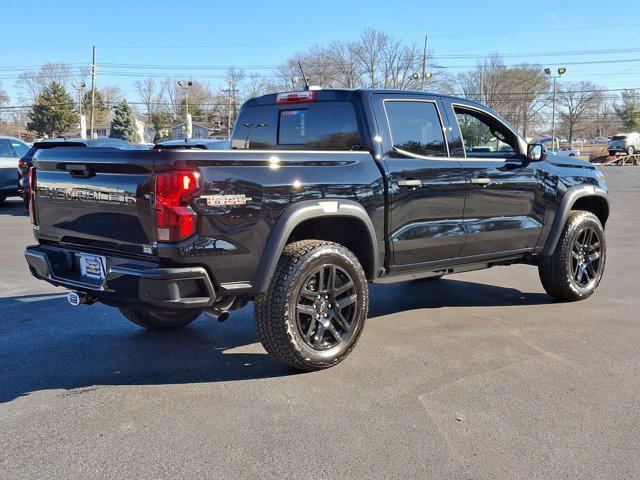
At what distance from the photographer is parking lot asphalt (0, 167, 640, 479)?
3.00m

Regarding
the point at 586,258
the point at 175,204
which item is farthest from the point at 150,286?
the point at 586,258

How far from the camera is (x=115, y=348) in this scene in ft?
15.5

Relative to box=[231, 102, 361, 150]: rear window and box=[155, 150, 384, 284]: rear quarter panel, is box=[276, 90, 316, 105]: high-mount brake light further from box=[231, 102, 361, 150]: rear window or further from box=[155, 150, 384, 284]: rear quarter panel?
box=[155, 150, 384, 284]: rear quarter panel

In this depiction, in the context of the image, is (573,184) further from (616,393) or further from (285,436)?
(285,436)

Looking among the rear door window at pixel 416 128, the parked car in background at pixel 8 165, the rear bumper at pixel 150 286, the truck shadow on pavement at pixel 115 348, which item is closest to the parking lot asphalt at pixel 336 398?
the truck shadow on pavement at pixel 115 348

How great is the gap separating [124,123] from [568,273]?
251 feet

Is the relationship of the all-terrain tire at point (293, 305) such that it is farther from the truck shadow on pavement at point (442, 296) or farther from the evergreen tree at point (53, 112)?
the evergreen tree at point (53, 112)

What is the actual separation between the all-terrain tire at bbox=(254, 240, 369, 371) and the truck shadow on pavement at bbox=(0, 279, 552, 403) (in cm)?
26

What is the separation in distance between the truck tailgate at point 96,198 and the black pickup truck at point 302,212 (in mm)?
12

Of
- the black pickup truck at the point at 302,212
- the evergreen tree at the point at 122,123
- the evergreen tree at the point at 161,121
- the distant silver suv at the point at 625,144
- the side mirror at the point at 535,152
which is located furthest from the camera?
the evergreen tree at the point at 161,121

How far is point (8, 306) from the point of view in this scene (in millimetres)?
5949

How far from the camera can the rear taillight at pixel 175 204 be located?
3.44 m

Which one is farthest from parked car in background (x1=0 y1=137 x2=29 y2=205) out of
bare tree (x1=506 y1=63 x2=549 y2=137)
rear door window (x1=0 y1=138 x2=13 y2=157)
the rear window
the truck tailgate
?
bare tree (x1=506 y1=63 x2=549 y2=137)

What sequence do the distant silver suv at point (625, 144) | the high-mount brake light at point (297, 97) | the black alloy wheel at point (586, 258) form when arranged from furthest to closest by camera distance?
the distant silver suv at point (625, 144) → the black alloy wheel at point (586, 258) → the high-mount brake light at point (297, 97)
